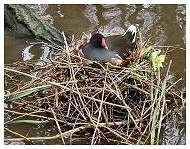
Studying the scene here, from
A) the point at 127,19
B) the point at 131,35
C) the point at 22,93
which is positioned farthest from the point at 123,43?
the point at 127,19

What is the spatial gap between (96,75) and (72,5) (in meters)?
2.34

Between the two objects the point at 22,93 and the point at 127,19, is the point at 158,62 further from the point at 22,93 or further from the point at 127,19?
the point at 127,19

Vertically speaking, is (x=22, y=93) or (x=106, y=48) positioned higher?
(x=106, y=48)

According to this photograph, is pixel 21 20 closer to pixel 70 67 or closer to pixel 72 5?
pixel 72 5

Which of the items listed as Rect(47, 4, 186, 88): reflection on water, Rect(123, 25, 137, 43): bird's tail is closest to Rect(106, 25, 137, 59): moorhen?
Rect(123, 25, 137, 43): bird's tail

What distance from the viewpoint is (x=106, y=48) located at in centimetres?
470

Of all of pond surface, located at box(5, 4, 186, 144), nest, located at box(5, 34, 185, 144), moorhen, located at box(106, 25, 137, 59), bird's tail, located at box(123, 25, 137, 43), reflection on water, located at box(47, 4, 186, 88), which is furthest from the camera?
reflection on water, located at box(47, 4, 186, 88)

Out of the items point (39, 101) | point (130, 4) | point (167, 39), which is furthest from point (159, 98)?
point (130, 4)

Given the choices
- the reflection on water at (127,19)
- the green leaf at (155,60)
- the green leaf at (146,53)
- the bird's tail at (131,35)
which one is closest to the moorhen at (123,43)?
the bird's tail at (131,35)

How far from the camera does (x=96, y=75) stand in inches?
173

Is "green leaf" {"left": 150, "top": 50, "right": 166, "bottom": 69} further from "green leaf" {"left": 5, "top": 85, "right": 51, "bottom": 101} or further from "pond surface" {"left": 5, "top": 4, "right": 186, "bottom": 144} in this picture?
"green leaf" {"left": 5, "top": 85, "right": 51, "bottom": 101}

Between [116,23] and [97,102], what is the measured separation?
6.74 ft

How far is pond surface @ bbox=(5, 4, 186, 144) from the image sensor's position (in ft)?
18.0

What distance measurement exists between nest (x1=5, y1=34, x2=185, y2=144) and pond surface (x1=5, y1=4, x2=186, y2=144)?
90 centimetres
